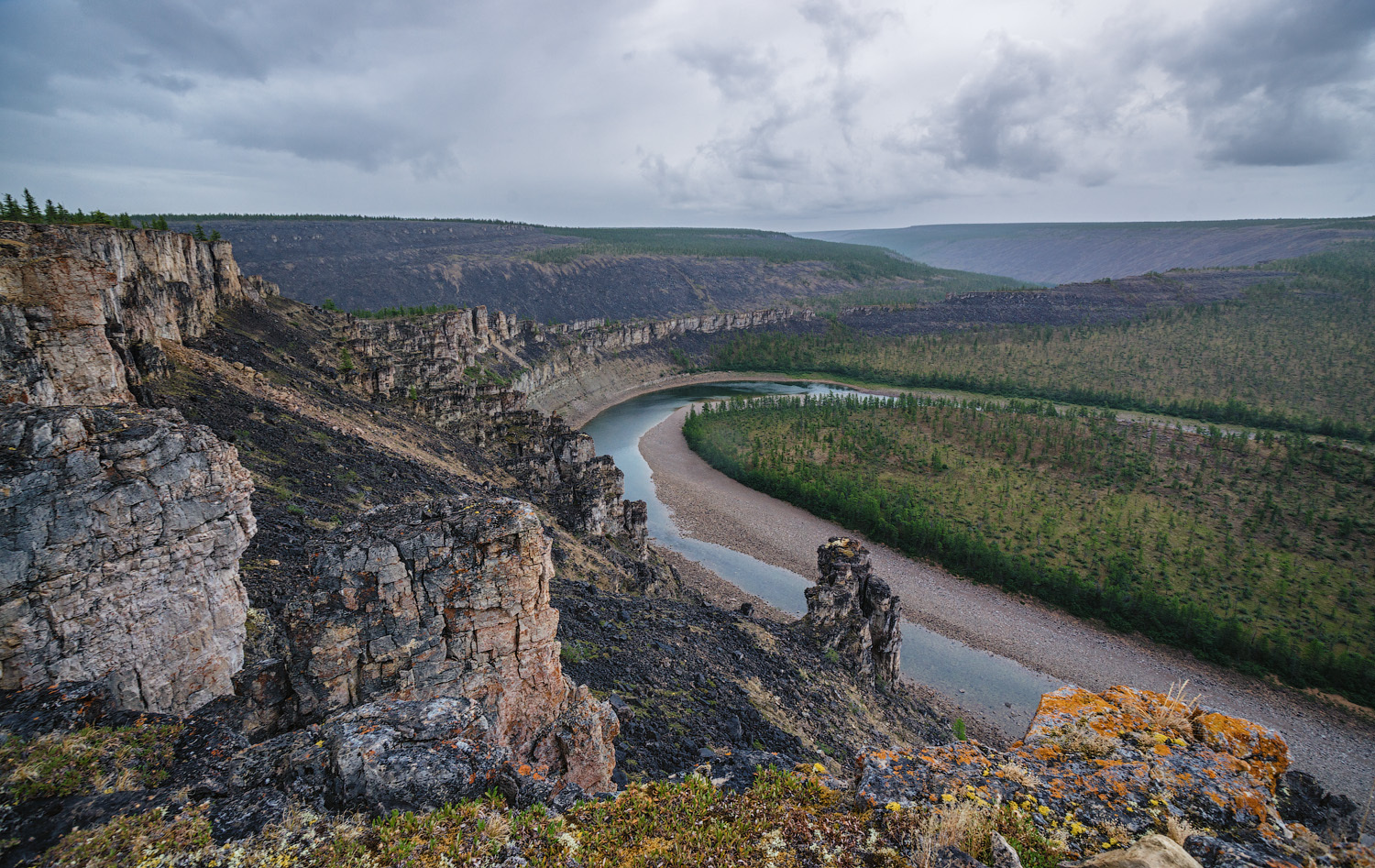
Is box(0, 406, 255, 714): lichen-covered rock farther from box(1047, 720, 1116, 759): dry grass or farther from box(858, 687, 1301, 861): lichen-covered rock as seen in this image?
box(1047, 720, 1116, 759): dry grass

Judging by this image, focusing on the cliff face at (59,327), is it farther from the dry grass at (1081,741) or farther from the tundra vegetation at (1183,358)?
the tundra vegetation at (1183,358)

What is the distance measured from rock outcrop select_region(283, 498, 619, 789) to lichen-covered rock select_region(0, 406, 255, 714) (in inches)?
68.1

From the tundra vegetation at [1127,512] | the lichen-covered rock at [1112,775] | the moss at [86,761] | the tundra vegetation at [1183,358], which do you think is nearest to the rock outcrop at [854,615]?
the lichen-covered rock at [1112,775]

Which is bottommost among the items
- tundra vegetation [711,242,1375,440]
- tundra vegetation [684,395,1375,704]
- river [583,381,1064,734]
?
river [583,381,1064,734]

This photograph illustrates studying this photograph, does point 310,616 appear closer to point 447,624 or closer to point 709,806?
point 447,624

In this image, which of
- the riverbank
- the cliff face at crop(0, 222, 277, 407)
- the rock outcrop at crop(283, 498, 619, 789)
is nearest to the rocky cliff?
the cliff face at crop(0, 222, 277, 407)

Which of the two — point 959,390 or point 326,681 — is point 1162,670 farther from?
point 959,390

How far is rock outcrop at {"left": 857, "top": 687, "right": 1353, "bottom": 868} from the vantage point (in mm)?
6992

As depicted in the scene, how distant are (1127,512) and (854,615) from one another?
3863cm

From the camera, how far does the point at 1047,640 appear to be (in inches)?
1537

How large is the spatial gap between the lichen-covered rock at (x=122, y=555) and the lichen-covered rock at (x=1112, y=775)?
1264 centimetres

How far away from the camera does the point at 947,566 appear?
4778 cm

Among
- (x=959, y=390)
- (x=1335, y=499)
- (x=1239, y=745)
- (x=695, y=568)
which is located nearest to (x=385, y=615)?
(x=1239, y=745)

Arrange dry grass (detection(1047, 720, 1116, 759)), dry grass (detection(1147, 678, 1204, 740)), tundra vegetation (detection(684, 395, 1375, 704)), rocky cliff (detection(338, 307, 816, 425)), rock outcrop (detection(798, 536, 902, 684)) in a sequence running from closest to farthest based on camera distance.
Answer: dry grass (detection(1047, 720, 1116, 759)) < dry grass (detection(1147, 678, 1204, 740)) < rock outcrop (detection(798, 536, 902, 684)) < tundra vegetation (detection(684, 395, 1375, 704)) < rocky cliff (detection(338, 307, 816, 425))
